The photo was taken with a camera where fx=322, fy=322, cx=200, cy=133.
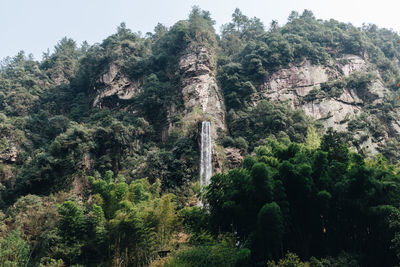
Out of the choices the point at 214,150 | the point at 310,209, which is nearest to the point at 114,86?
the point at 214,150

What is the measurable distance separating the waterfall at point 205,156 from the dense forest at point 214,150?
44 centimetres

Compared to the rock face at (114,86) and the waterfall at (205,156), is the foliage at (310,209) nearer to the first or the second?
the waterfall at (205,156)

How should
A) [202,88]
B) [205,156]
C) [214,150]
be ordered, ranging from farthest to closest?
[202,88], [214,150], [205,156]

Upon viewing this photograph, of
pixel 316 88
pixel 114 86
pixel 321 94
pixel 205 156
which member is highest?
pixel 114 86

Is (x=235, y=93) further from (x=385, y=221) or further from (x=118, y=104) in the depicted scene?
(x=385, y=221)

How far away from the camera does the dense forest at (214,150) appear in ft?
Answer: 30.7

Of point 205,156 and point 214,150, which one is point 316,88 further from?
point 205,156

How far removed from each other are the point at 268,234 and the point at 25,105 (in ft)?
83.0

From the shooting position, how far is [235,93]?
2542 centimetres

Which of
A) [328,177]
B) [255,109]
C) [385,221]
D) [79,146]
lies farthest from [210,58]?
[385,221]

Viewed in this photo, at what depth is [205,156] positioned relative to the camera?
19.8 meters

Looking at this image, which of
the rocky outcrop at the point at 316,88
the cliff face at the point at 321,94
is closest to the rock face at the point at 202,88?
the cliff face at the point at 321,94

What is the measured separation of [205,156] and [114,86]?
491 inches

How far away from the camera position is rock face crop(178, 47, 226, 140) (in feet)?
77.3
